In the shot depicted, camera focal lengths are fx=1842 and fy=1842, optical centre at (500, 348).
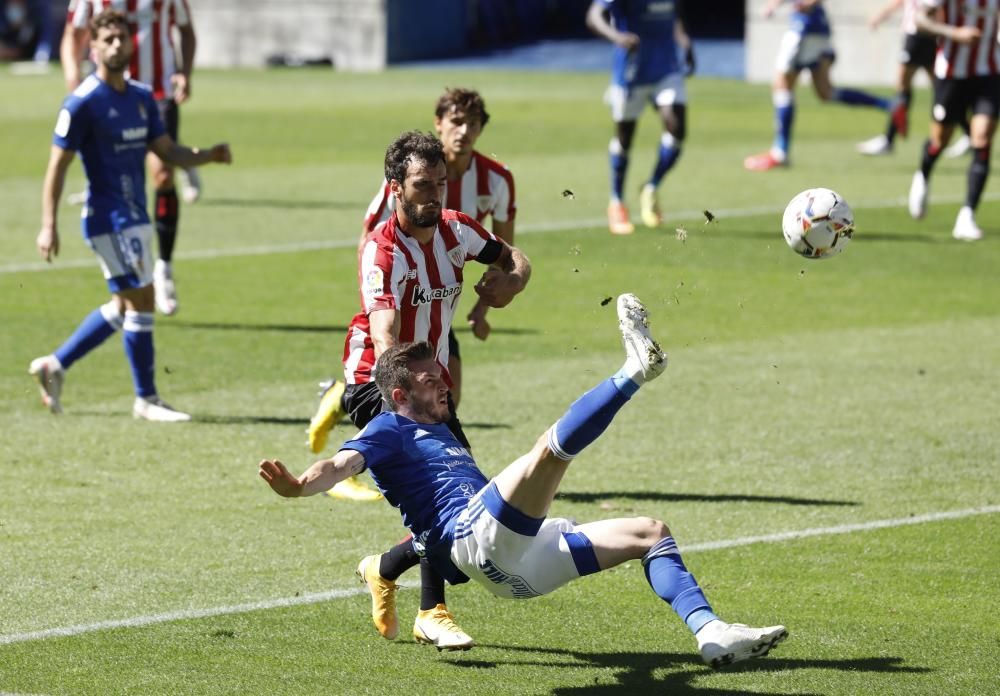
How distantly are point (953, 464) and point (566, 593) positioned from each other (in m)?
2.93

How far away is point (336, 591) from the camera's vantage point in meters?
7.18

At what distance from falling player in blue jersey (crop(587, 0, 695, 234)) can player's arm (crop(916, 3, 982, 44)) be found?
224 cm

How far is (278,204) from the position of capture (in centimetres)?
1889

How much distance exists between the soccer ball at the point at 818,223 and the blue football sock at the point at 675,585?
9.50ft

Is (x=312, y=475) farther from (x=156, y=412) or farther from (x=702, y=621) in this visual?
(x=156, y=412)

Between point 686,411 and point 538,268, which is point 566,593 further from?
point 538,268

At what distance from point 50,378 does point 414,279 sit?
12.6ft

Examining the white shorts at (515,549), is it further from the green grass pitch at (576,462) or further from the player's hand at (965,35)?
the player's hand at (965,35)

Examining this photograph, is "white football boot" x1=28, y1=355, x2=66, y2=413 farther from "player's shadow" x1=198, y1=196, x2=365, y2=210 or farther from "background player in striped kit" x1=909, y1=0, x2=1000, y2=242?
"background player in striped kit" x1=909, y1=0, x2=1000, y2=242

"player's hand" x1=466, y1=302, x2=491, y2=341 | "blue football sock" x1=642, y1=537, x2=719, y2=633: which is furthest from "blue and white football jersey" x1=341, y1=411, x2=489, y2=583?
"player's hand" x1=466, y1=302, x2=491, y2=341

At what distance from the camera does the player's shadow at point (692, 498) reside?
28.3 ft

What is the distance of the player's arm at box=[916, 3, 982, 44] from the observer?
634 inches

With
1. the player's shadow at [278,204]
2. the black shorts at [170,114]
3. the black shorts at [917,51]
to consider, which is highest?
the black shorts at [170,114]

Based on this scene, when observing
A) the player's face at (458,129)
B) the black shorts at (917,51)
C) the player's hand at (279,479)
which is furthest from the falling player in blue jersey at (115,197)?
the black shorts at (917,51)
